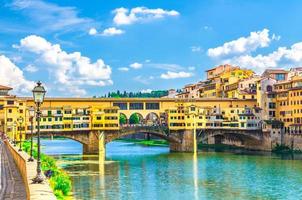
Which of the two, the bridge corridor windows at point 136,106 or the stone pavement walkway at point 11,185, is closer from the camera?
the stone pavement walkway at point 11,185

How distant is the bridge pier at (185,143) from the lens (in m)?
68.1

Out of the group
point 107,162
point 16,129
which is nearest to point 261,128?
point 107,162

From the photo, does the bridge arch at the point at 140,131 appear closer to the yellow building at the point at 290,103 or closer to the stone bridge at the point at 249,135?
the stone bridge at the point at 249,135

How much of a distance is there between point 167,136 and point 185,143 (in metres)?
2.78

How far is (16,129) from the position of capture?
210ft

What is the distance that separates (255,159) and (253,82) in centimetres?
2654

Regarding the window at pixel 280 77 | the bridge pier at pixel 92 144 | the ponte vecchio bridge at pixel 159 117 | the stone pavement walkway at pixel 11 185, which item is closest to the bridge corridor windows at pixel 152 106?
the ponte vecchio bridge at pixel 159 117

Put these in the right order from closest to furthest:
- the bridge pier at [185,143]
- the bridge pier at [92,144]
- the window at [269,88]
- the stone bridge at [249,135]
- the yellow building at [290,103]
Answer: the bridge pier at [92,144] < the yellow building at [290,103] < the bridge pier at [185,143] < the stone bridge at [249,135] < the window at [269,88]

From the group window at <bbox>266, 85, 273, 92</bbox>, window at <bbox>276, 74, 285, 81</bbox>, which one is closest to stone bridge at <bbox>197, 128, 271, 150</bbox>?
window at <bbox>266, 85, 273, 92</bbox>

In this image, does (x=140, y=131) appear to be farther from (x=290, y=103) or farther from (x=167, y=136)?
(x=290, y=103)

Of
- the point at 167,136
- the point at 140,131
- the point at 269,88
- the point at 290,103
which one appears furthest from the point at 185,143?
the point at 290,103

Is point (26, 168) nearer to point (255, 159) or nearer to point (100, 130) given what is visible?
point (255, 159)

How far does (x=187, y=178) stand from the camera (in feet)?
126

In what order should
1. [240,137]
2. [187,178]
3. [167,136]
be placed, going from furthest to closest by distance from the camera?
1. [240,137]
2. [167,136]
3. [187,178]
